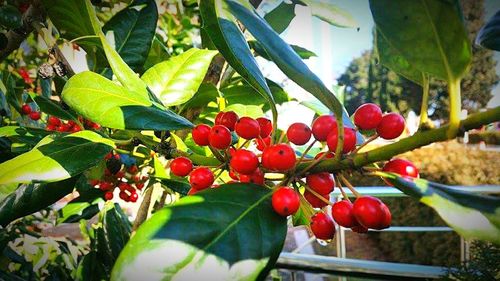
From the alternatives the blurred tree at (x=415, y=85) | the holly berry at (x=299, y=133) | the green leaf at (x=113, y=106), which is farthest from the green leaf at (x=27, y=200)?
the blurred tree at (x=415, y=85)

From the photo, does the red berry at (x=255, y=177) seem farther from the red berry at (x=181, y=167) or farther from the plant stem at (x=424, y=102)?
the plant stem at (x=424, y=102)

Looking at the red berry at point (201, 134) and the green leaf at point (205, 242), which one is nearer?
the green leaf at point (205, 242)

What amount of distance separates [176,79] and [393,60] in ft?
1.58

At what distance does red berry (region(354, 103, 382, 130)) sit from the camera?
0.64m

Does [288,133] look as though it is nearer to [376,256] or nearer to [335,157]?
[335,157]

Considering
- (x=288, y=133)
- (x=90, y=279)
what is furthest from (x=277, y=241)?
(x=90, y=279)

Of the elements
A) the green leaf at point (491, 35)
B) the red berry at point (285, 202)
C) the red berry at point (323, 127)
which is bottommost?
the red berry at point (285, 202)

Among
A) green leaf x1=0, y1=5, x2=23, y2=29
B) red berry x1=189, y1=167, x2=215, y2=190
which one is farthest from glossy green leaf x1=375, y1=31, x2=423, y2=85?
green leaf x1=0, y1=5, x2=23, y2=29

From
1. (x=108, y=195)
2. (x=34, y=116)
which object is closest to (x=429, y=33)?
(x=108, y=195)

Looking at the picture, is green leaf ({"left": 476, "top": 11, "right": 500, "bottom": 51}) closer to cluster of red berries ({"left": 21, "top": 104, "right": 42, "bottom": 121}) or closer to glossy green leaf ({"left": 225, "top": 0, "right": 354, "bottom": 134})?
glossy green leaf ({"left": 225, "top": 0, "right": 354, "bottom": 134})

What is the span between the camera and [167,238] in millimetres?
445

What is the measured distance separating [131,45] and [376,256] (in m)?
6.84

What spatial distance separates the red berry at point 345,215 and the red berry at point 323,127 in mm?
119

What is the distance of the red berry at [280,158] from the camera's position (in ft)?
1.87
